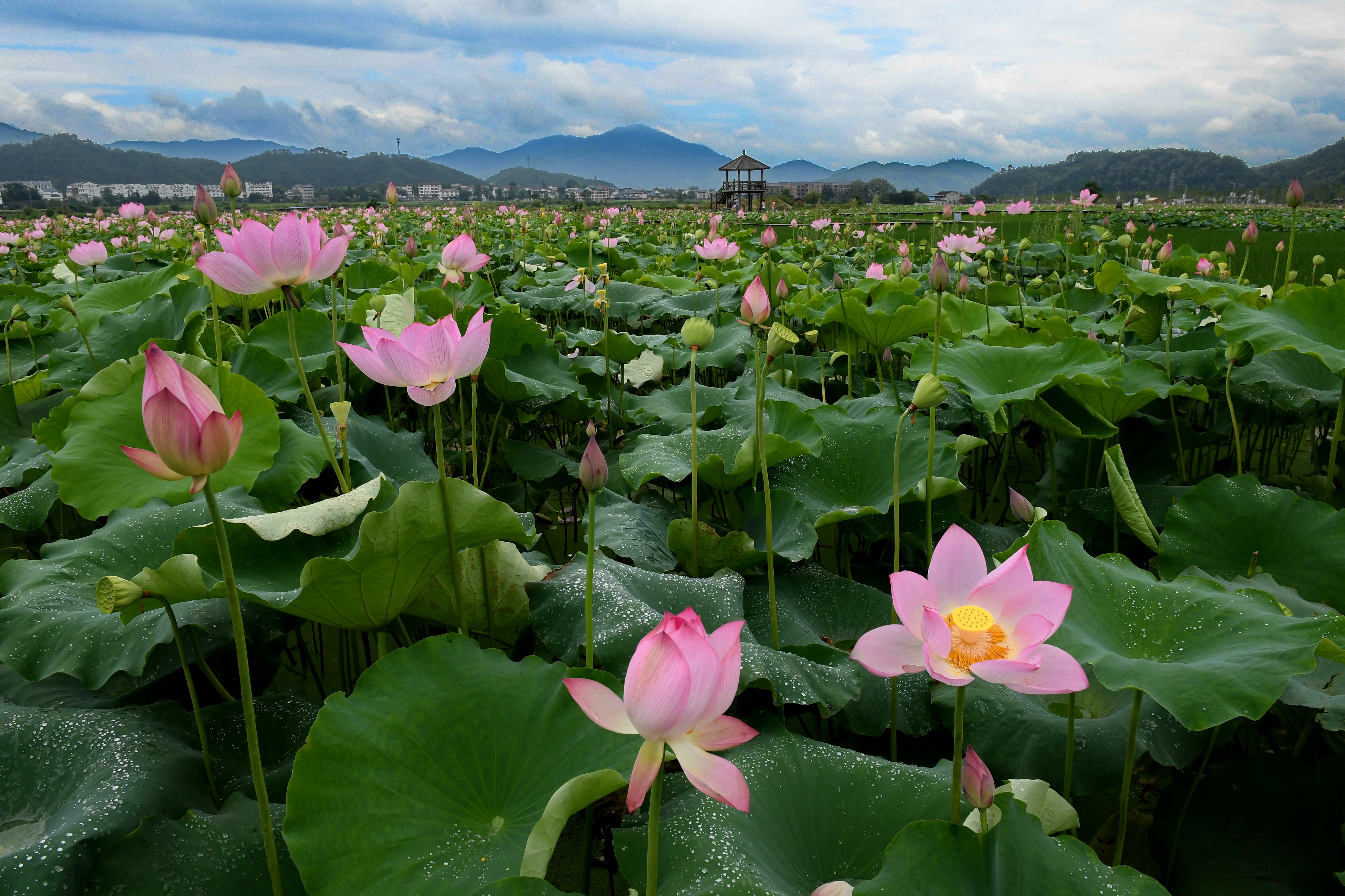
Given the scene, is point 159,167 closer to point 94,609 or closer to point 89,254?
point 89,254

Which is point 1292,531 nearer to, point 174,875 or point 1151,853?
point 1151,853

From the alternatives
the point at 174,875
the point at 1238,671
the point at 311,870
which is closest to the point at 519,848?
the point at 311,870

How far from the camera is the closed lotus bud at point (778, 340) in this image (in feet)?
4.92

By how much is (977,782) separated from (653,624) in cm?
56

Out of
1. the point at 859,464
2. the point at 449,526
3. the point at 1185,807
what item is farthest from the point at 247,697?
the point at 859,464

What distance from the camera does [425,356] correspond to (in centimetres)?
105

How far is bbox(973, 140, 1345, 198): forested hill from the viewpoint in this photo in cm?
7388

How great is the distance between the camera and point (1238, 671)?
3.10 feet

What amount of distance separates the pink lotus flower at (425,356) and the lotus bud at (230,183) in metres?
1.02

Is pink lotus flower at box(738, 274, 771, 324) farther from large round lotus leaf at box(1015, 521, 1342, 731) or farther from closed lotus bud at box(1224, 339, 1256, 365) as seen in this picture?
closed lotus bud at box(1224, 339, 1256, 365)

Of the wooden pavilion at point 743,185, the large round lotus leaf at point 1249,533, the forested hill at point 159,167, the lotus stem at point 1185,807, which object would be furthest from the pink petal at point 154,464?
the forested hill at point 159,167

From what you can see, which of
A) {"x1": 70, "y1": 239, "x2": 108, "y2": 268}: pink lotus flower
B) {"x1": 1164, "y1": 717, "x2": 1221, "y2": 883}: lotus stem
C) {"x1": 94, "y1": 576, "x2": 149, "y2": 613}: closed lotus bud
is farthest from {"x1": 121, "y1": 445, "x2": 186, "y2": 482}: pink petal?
{"x1": 70, "y1": 239, "x2": 108, "y2": 268}: pink lotus flower

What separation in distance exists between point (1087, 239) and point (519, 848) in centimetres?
667

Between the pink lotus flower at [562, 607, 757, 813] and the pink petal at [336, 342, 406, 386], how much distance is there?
60 centimetres
